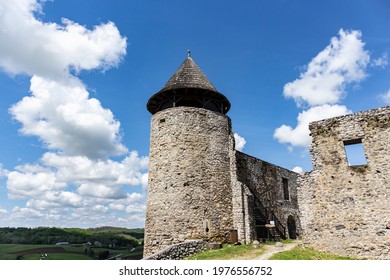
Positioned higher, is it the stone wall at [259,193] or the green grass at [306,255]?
the stone wall at [259,193]

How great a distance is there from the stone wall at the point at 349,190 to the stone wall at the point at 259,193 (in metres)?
4.56

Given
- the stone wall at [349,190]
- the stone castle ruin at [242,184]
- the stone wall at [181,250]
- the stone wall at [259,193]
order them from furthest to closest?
the stone wall at [259,193] < the stone wall at [181,250] < the stone castle ruin at [242,184] < the stone wall at [349,190]

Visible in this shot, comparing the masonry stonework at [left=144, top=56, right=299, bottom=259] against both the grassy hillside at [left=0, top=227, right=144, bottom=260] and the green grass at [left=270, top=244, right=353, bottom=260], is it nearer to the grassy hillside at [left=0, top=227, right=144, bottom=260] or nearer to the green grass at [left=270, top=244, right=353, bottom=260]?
the green grass at [left=270, top=244, right=353, bottom=260]

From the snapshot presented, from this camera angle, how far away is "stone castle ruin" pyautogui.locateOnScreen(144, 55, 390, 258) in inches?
395

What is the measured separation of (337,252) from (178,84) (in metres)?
12.4

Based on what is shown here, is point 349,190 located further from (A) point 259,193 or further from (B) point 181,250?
(A) point 259,193

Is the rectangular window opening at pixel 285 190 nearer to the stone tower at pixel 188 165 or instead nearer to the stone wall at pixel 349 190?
the stone tower at pixel 188 165

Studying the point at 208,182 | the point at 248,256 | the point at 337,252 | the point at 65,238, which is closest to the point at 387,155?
the point at 337,252

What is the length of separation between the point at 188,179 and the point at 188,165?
0.83 meters

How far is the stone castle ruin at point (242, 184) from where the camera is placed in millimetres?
10031

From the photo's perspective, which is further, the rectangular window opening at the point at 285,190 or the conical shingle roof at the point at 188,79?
the rectangular window opening at the point at 285,190

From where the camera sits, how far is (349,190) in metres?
10.3

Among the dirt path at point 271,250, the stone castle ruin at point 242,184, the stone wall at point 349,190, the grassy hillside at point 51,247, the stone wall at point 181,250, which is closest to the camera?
the stone wall at point 349,190

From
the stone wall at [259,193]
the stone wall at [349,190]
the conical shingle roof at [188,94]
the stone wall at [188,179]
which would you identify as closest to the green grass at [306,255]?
the stone wall at [349,190]
